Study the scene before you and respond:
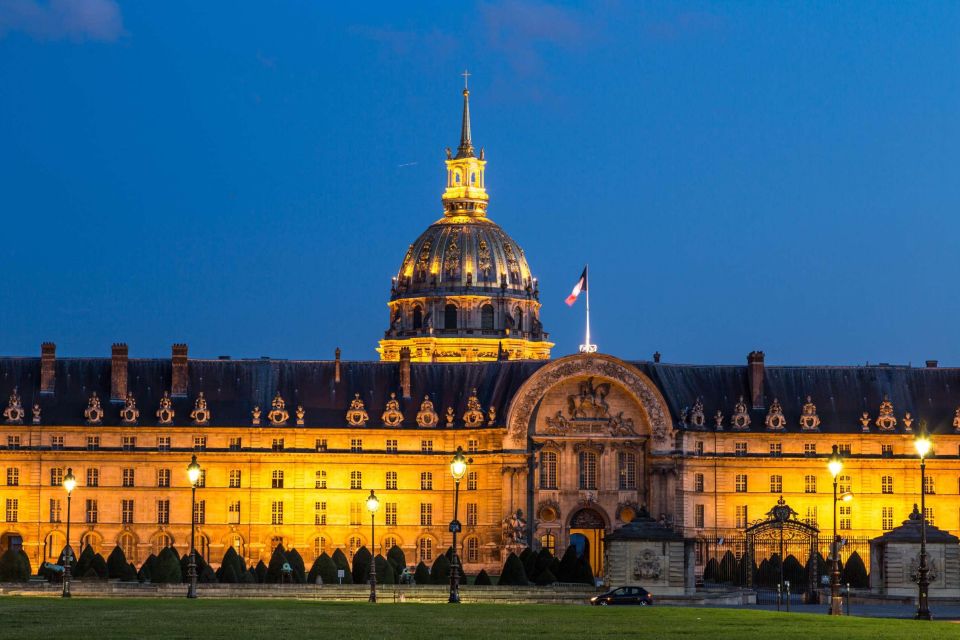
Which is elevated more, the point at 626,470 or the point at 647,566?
the point at 626,470

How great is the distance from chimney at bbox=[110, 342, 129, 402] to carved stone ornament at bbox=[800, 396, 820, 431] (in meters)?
39.5

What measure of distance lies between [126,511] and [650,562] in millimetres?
64633

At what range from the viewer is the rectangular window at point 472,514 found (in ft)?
491

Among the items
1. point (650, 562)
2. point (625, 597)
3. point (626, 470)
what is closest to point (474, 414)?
point (626, 470)

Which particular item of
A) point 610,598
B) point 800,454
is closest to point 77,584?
point 610,598

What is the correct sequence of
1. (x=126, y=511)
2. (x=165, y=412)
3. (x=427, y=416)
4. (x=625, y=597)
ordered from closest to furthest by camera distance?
(x=625, y=597) → (x=126, y=511) → (x=165, y=412) → (x=427, y=416)

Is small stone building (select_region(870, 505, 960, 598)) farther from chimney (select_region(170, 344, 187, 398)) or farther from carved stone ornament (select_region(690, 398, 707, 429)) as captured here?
chimney (select_region(170, 344, 187, 398))

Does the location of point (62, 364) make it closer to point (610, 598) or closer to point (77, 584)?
point (77, 584)

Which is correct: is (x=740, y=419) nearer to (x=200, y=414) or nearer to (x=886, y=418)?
(x=886, y=418)

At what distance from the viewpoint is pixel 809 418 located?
152 m

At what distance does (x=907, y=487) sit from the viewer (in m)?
151

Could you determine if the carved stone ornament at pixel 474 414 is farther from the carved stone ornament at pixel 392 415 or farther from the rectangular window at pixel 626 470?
the rectangular window at pixel 626 470

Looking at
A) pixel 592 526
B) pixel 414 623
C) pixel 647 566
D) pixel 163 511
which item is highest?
pixel 163 511

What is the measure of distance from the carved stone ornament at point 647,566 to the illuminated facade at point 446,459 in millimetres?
56146
